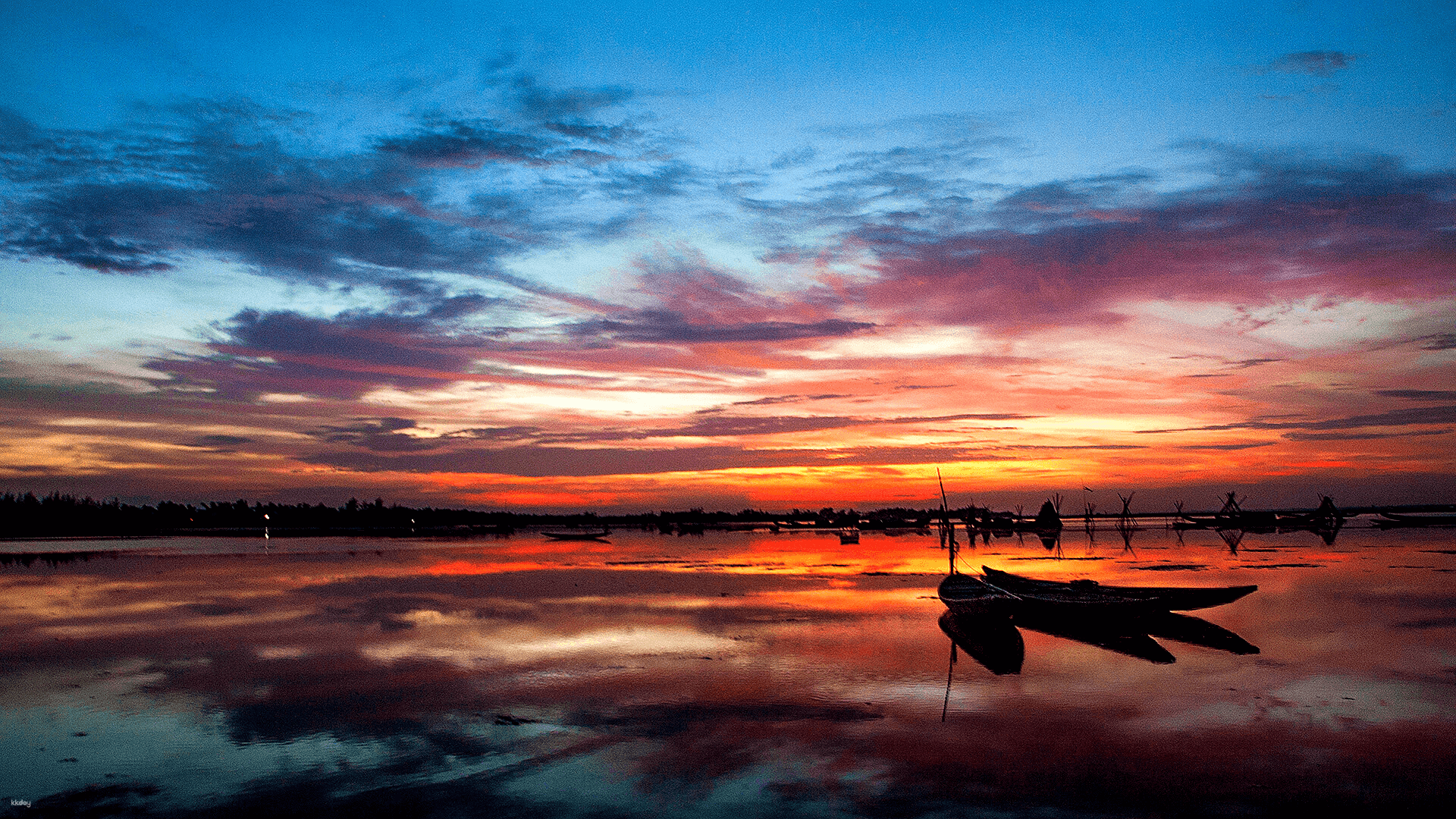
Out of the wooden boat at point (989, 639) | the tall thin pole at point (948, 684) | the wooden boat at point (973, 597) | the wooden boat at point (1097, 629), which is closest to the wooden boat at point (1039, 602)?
the wooden boat at point (973, 597)

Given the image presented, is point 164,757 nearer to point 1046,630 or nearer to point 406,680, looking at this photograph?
point 406,680

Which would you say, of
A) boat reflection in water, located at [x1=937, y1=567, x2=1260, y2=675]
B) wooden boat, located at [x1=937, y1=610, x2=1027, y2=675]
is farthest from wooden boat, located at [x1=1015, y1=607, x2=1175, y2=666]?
wooden boat, located at [x1=937, y1=610, x2=1027, y2=675]

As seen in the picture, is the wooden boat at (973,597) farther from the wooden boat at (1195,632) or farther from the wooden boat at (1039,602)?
the wooden boat at (1195,632)


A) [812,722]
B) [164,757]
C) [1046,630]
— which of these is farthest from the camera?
[1046,630]

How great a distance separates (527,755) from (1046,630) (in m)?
16.5

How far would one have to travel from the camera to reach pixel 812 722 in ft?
45.5

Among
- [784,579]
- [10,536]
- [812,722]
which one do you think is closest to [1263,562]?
[784,579]

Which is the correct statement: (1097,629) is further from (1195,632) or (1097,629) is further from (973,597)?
(973,597)

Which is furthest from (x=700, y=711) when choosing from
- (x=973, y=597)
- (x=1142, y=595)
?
(x=1142, y=595)

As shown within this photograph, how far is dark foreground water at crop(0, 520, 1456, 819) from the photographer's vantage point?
34.4 ft

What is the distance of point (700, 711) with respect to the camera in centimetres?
1470

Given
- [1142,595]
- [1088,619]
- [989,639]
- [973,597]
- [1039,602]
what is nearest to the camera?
[989,639]

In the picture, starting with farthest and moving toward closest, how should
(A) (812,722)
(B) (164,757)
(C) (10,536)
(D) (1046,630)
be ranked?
(C) (10,536) < (D) (1046,630) < (A) (812,722) < (B) (164,757)

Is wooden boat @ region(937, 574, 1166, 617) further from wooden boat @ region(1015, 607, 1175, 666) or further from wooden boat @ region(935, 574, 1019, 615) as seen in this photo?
wooden boat @ region(1015, 607, 1175, 666)
